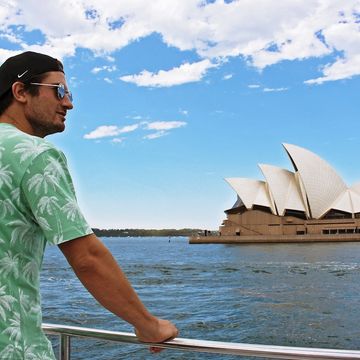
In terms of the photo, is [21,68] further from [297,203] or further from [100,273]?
[297,203]

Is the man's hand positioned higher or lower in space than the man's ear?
lower

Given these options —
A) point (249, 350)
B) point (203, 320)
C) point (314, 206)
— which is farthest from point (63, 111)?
point (314, 206)

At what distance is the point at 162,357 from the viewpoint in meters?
7.38

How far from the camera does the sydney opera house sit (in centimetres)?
5388

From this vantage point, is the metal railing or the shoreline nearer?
the metal railing

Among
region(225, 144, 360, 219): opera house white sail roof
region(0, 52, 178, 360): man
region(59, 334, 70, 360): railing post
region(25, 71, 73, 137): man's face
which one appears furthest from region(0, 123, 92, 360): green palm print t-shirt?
region(225, 144, 360, 219): opera house white sail roof

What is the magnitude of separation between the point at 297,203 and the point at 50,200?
56.6 meters

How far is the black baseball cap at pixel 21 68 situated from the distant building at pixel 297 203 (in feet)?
173

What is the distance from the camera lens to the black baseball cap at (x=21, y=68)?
110 centimetres

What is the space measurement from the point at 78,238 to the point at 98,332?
479 mm

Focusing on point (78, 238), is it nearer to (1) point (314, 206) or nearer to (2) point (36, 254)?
(2) point (36, 254)

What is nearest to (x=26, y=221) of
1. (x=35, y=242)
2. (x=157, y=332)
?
(x=35, y=242)

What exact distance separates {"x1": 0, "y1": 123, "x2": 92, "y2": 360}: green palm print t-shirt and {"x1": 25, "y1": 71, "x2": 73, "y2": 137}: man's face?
4.7 inches

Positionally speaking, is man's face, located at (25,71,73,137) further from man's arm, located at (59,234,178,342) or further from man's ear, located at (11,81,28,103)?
man's arm, located at (59,234,178,342)
